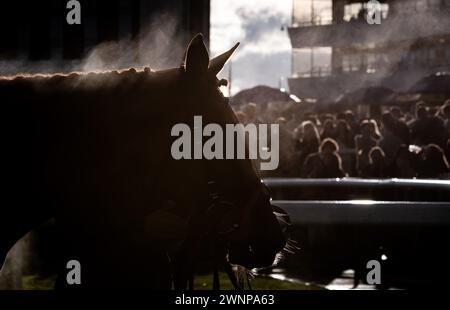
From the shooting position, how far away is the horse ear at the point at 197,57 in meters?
1.62

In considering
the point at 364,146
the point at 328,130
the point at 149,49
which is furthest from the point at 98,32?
the point at 364,146

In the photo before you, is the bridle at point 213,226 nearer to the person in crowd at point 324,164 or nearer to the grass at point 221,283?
the grass at point 221,283

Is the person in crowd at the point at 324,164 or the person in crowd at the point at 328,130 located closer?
the person in crowd at the point at 324,164

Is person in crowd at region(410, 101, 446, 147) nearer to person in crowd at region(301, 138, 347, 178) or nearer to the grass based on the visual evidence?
person in crowd at region(301, 138, 347, 178)

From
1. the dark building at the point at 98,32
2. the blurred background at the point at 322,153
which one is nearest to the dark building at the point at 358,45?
the blurred background at the point at 322,153

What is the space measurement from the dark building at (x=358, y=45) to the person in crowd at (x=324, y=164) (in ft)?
77.3

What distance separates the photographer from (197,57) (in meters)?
1.66

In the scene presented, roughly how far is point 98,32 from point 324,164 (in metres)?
6.25

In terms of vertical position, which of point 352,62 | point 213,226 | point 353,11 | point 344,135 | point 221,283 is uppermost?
point 353,11

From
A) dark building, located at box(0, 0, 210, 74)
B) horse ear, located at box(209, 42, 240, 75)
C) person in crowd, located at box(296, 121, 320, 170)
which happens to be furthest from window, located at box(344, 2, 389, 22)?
horse ear, located at box(209, 42, 240, 75)

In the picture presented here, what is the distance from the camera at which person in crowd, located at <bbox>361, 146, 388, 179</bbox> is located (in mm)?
6832

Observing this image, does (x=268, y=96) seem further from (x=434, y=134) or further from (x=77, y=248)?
(x=77, y=248)

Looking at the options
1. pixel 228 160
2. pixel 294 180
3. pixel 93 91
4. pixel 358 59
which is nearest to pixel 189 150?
pixel 228 160

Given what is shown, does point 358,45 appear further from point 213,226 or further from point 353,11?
point 213,226
